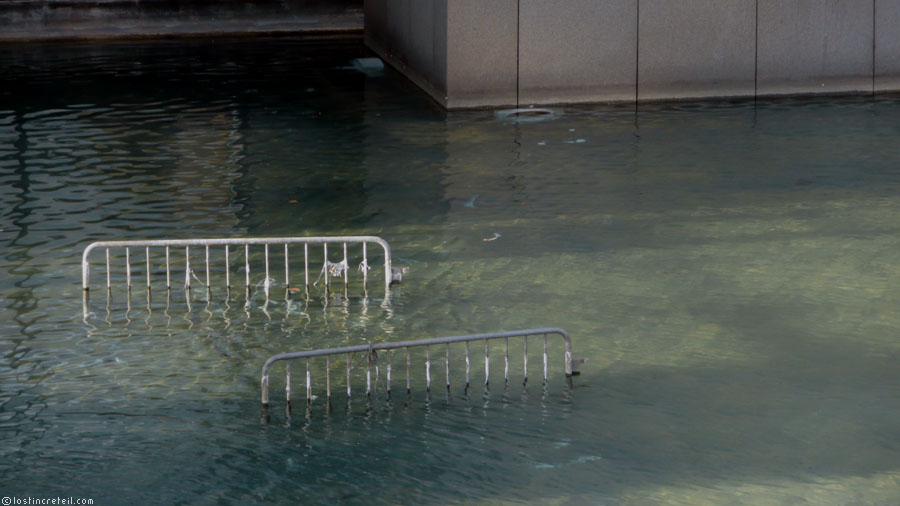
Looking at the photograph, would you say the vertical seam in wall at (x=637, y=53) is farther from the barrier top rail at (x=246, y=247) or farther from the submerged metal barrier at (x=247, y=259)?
the barrier top rail at (x=246, y=247)

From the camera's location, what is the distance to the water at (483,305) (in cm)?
805

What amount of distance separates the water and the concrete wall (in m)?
0.68

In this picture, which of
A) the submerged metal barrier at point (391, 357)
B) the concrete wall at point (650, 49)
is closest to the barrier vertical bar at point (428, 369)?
the submerged metal barrier at point (391, 357)

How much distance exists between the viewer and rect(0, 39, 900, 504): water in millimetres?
8055

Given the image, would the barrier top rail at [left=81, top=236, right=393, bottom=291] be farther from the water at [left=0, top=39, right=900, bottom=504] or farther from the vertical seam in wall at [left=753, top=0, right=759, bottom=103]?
the vertical seam in wall at [left=753, top=0, right=759, bottom=103]

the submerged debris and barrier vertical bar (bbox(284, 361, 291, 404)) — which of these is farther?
the submerged debris

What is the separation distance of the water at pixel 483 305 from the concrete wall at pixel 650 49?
2.22 feet

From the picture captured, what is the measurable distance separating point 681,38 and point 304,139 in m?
7.13

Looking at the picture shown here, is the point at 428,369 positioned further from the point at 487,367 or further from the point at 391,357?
the point at 391,357

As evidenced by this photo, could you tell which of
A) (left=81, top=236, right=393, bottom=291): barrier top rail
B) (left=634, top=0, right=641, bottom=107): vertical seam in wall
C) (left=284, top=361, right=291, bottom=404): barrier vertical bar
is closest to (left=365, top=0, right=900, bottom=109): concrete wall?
(left=634, top=0, right=641, bottom=107): vertical seam in wall

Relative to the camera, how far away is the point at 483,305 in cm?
1130

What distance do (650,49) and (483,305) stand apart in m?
11.0

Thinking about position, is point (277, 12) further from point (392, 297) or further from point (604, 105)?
point (392, 297)

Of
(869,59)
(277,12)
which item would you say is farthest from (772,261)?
(277,12)
